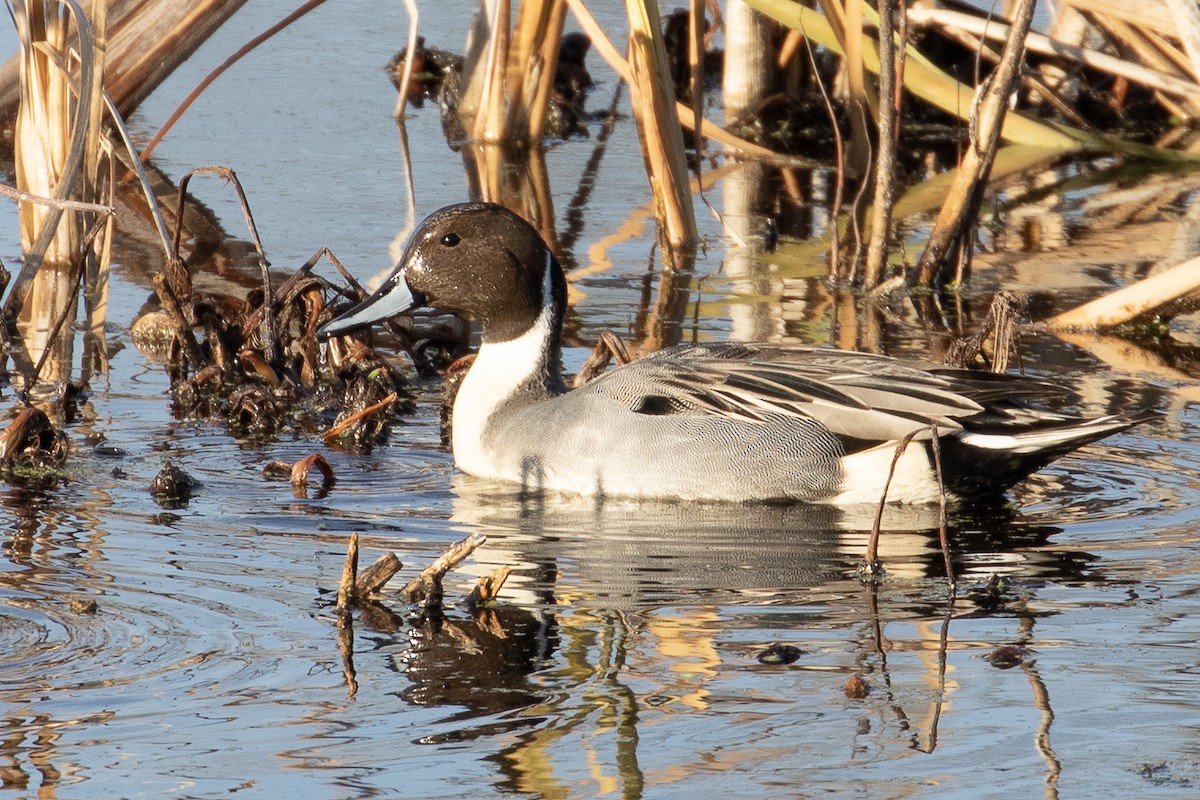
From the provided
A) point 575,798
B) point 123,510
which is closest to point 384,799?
point 575,798

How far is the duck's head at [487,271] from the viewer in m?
6.80

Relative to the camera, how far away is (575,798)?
3.55 metres

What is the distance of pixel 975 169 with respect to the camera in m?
8.07

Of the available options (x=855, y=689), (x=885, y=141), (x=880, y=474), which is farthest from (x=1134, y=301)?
(x=855, y=689)

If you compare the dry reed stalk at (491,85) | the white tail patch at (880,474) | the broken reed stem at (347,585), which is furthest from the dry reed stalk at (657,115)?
the broken reed stem at (347,585)

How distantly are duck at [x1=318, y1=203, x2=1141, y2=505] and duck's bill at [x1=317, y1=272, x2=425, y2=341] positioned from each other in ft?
1.97

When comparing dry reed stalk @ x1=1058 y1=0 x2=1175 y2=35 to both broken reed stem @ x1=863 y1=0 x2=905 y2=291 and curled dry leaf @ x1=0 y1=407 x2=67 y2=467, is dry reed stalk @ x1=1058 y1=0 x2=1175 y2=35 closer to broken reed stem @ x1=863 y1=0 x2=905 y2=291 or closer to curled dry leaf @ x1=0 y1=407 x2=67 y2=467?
broken reed stem @ x1=863 y1=0 x2=905 y2=291

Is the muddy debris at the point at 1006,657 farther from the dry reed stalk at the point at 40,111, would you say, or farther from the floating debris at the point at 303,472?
the dry reed stalk at the point at 40,111

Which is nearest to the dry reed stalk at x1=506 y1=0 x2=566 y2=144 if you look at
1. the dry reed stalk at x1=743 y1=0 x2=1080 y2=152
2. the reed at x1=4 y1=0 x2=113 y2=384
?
the dry reed stalk at x1=743 y1=0 x2=1080 y2=152

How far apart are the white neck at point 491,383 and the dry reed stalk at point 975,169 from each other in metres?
2.20

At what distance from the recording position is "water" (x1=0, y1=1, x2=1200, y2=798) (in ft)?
12.2

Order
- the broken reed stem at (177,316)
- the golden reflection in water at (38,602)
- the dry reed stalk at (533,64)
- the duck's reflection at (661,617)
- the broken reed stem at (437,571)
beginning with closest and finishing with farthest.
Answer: the golden reflection in water at (38,602)
the duck's reflection at (661,617)
the broken reed stem at (437,571)
the broken reed stem at (177,316)
the dry reed stalk at (533,64)

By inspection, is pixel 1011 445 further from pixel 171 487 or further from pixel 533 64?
pixel 533 64

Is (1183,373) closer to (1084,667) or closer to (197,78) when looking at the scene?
(1084,667)
